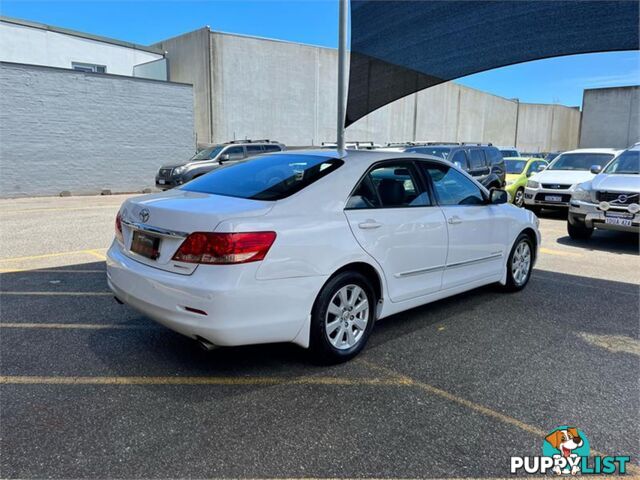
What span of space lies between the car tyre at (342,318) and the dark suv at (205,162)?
44.4 ft

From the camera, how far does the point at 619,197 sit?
814 cm

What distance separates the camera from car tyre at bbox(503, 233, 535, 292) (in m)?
5.52

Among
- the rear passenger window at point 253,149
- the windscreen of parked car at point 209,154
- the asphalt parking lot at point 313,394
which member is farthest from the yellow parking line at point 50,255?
the rear passenger window at point 253,149

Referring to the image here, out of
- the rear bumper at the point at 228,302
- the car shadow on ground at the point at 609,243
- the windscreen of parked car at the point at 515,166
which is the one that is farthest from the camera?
the windscreen of parked car at the point at 515,166

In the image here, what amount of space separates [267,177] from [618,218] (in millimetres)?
6805

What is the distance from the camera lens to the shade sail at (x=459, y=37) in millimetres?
5172

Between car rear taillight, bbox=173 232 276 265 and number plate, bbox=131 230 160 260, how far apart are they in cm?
29

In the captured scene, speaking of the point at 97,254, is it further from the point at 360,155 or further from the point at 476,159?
the point at 476,159

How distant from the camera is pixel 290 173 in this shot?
12.9ft

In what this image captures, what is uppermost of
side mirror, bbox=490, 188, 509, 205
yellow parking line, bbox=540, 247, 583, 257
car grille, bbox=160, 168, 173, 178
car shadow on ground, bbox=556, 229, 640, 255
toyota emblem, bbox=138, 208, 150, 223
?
side mirror, bbox=490, 188, 509, 205

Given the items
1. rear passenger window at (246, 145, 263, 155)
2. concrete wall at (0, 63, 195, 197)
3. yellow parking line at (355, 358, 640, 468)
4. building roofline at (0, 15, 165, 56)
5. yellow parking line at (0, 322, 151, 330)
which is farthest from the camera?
building roofline at (0, 15, 165, 56)

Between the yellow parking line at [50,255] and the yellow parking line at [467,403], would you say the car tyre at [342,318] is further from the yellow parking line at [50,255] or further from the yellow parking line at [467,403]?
the yellow parking line at [50,255]

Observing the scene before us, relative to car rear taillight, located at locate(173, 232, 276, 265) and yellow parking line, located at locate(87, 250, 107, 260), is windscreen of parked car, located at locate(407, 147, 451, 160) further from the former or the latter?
car rear taillight, located at locate(173, 232, 276, 265)

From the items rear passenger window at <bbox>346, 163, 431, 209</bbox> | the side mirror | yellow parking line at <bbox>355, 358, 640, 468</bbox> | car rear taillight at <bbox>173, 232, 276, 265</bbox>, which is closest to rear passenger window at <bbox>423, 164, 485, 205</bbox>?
the side mirror
